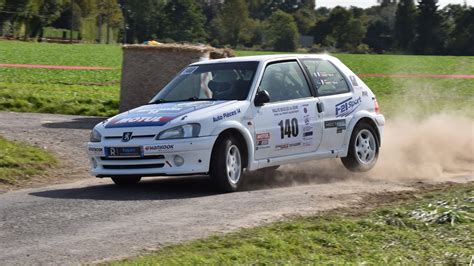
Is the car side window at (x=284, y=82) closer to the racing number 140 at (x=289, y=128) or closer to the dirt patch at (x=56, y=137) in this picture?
the racing number 140 at (x=289, y=128)

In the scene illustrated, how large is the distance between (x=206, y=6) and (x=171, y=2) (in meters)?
45.3

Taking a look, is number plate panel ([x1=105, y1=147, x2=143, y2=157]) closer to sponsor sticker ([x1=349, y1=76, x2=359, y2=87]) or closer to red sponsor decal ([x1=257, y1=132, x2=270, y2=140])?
red sponsor decal ([x1=257, y1=132, x2=270, y2=140])

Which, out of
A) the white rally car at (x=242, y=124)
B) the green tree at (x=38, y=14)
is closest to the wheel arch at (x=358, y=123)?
the white rally car at (x=242, y=124)

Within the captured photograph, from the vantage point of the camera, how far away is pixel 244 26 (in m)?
163

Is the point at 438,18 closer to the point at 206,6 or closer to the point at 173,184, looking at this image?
the point at 206,6

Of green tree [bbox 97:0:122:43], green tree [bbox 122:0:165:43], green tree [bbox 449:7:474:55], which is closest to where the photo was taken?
green tree [bbox 449:7:474:55]

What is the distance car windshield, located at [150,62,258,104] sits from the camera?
11383mm

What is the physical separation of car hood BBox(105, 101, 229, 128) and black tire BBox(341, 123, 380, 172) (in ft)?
7.16

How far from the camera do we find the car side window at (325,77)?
12.2 metres

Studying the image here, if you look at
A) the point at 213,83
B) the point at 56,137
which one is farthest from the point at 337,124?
the point at 56,137

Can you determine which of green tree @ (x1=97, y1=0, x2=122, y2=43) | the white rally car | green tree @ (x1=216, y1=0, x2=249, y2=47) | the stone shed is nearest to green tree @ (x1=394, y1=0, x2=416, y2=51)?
green tree @ (x1=216, y1=0, x2=249, y2=47)

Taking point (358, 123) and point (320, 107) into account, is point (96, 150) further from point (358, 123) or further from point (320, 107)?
point (358, 123)

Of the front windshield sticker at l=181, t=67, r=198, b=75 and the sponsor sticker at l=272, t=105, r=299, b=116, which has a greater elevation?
the front windshield sticker at l=181, t=67, r=198, b=75

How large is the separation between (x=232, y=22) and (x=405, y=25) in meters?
40.0
